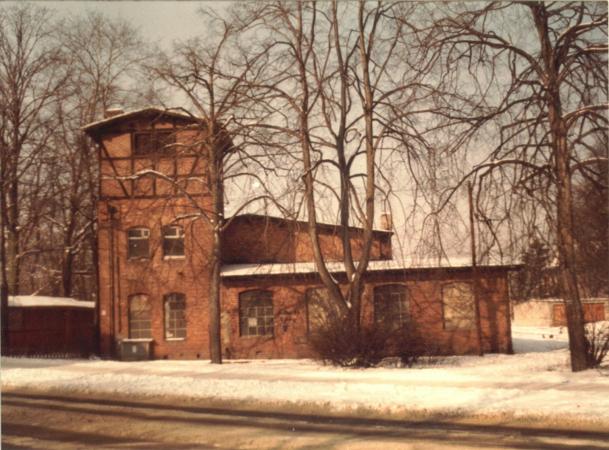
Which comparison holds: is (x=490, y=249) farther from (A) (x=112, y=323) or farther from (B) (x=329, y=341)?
(A) (x=112, y=323)

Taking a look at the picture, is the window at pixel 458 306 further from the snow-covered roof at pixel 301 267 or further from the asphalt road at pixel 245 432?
the asphalt road at pixel 245 432

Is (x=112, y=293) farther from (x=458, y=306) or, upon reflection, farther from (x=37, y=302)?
(x=458, y=306)

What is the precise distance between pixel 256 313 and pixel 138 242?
4.97m

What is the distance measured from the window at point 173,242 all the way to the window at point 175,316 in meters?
1.48

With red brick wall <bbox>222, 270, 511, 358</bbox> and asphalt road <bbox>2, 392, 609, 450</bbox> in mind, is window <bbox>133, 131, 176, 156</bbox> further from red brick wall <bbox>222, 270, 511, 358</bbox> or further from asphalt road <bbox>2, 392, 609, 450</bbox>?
asphalt road <bbox>2, 392, 609, 450</bbox>

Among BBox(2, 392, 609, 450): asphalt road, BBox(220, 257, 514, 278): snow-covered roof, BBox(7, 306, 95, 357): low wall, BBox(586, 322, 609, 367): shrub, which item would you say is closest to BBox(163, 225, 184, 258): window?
BBox(220, 257, 514, 278): snow-covered roof

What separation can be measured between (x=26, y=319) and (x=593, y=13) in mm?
19674

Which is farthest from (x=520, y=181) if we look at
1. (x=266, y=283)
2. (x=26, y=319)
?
(x=26, y=319)

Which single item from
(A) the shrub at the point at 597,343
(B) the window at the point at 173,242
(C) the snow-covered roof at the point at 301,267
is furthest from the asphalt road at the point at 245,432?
(B) the window at the point at 173,242

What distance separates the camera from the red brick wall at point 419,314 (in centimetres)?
2094

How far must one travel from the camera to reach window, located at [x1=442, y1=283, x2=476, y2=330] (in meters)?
21.1

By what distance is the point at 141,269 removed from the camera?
23.0m

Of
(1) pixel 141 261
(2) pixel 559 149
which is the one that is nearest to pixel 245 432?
(2) pixel 559 149

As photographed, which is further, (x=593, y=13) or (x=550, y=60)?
(x=550, y=60)
